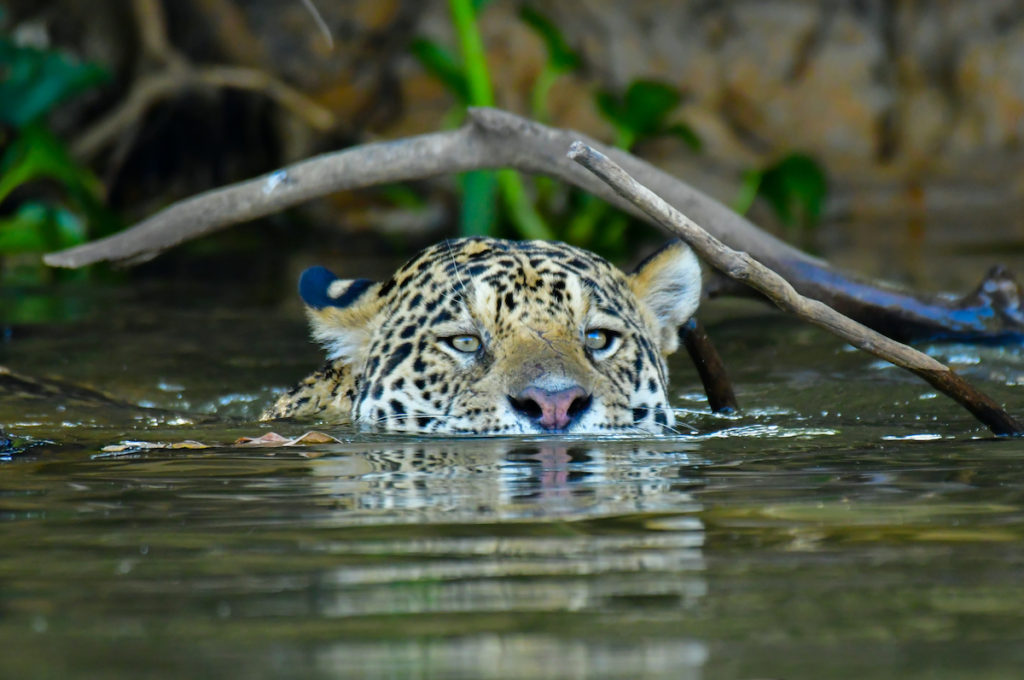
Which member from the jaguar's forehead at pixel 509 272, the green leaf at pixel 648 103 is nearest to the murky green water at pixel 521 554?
the jaguar's forehead at pixel 509 272

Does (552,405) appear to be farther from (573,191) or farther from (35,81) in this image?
(573,191)

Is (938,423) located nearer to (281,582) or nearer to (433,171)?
(433,171)

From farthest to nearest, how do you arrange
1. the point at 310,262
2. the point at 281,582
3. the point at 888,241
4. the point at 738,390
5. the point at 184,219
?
the point at 888,241 → the point at 310,262 → the point at 738,390 → the point at 184,219 → the point at 281,582

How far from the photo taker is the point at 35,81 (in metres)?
13.8

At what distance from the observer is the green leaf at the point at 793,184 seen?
14.4m

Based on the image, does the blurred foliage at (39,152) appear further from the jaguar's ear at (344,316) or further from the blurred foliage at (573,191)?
the jaguar's ear at (344,316)

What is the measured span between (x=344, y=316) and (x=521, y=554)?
2911 millimetres

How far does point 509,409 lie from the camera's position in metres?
5.20

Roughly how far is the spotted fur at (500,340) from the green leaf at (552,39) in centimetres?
824

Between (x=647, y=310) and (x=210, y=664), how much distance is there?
12.9ft

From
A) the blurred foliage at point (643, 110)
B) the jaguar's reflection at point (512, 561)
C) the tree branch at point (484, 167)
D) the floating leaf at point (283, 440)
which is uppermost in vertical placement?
the blurred foliage at point (643, 110)

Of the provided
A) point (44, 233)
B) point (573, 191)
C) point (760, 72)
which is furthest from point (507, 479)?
point (760, 72)

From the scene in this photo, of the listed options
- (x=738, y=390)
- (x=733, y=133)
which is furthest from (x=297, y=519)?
(x=733, y=133)

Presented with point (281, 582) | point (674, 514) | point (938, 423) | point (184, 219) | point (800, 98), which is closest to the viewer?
point (281, 582)
